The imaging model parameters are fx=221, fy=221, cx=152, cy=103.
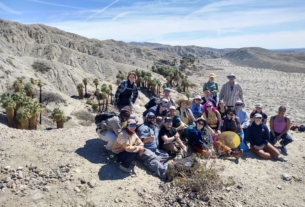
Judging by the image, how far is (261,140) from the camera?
7.16 m

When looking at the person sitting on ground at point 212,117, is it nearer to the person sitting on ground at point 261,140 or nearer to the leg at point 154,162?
the person sitting on ground at point 261,140

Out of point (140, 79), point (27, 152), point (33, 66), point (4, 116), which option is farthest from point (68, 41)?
point (27, 152)

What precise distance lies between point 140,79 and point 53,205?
38.8 meters

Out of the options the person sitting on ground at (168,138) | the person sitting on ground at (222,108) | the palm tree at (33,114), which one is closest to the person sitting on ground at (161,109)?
the person sitting on ground at (168,138)

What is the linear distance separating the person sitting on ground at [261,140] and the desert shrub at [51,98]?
94.9 feet

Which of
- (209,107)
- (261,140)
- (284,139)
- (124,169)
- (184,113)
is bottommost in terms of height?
(124,169)

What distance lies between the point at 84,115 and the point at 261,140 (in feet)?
85.7

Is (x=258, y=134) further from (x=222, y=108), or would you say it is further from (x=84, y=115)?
(x=84, y=115)

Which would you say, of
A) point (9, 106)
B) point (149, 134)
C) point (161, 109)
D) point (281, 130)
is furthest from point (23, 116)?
point (281, 130)

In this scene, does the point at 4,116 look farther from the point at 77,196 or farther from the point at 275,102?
the point at 275,102

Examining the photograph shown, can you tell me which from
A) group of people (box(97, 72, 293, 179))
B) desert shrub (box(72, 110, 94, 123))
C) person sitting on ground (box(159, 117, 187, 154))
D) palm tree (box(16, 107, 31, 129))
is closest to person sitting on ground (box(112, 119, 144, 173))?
group of people (box(97, 72, 293, 179))

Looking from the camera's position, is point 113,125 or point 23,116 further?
point 23,116

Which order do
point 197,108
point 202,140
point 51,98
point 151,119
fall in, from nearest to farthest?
point 151,119 < point 202,140 < point 197,108 < point 51,98

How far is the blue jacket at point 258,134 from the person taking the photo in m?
7.07
